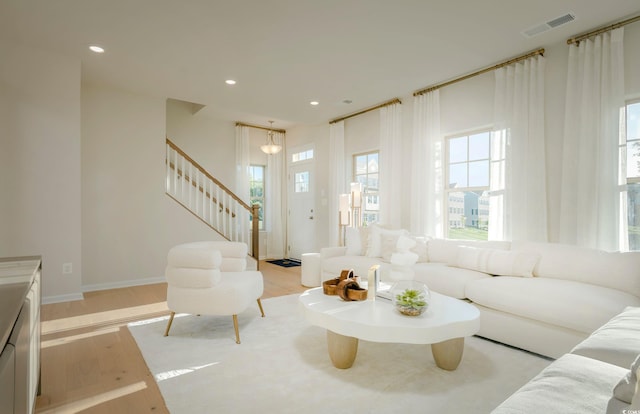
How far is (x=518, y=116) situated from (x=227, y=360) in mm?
3775

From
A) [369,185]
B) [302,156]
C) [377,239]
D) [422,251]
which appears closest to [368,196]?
[369,185]

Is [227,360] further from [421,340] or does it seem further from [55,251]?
[55,251]

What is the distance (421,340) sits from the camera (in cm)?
185

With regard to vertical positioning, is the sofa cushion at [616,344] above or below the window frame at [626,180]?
below

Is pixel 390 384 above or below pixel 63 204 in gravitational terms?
below

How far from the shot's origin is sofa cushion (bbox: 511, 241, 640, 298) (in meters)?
2.48

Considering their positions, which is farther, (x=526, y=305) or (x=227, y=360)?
(x=526, y=305)

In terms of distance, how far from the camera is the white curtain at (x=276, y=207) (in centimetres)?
734

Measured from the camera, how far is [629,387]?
0.77 m

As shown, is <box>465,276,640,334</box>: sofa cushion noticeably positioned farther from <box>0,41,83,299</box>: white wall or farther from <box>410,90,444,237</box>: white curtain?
<box>0,41,83,299</box>: white wall

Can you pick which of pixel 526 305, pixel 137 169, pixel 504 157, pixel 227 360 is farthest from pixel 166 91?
pixel 526 305

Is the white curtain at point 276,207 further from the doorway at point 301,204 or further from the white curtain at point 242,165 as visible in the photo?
the white curtain at point 242,165

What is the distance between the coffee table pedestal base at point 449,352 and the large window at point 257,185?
5702 mm

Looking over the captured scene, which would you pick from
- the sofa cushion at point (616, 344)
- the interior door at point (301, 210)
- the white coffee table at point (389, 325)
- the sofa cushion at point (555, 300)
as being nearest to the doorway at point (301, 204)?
the interior door at point (301, 210)
